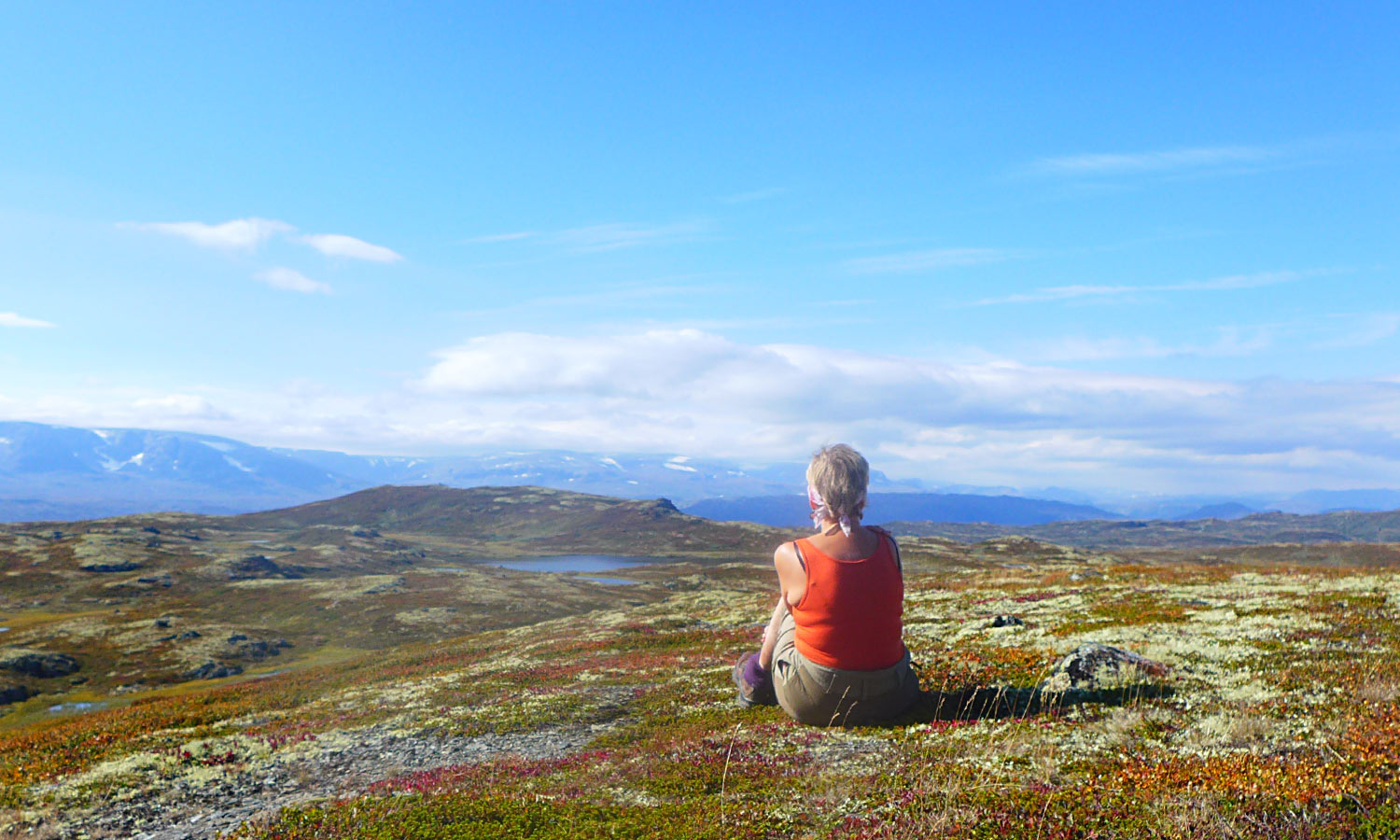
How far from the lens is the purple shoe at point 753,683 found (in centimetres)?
1220

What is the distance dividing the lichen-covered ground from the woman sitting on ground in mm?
634

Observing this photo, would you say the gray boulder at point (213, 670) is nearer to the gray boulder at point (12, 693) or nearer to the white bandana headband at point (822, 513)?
the gray boulder at point (12, 693)

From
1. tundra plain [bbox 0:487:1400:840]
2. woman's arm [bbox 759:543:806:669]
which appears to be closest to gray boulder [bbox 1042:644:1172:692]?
tundra plain [bbox 0:487:1400:840]

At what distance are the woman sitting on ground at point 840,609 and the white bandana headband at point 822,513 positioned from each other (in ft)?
0.04

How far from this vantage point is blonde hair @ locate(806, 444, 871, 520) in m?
9.22

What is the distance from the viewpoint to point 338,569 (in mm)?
140500

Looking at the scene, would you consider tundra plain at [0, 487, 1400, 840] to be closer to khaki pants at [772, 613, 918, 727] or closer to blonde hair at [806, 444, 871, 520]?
khaki pants at [772, 613, 918, 727]

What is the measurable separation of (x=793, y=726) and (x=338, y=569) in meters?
153

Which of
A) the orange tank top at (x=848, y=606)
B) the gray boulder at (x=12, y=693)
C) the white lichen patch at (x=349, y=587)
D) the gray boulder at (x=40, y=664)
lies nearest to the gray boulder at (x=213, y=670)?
the gray boulder at (x=40, y=664)

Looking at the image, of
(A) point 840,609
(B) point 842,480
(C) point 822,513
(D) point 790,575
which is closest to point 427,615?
(D) point 790,575

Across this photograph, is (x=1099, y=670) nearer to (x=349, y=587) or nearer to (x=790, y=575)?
(x=790, y=575)

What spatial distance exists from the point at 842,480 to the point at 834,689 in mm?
3495

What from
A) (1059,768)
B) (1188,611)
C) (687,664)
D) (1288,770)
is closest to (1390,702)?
(1288,770)

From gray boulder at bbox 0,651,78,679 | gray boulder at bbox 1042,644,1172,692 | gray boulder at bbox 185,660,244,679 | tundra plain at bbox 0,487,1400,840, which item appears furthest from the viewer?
gray boulder at bbox 185,660,244,679
